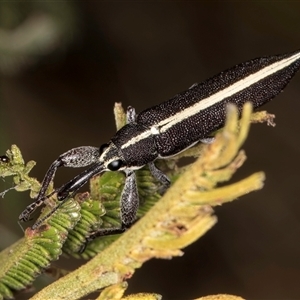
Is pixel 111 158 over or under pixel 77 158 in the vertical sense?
under

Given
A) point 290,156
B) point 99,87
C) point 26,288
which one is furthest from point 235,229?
point 26,288

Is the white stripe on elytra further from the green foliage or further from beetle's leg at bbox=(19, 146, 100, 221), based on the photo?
the green foliage

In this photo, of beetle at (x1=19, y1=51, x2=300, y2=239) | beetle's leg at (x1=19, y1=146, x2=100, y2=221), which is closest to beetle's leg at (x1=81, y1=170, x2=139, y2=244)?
beetle's leg at (x1=19, y1=146, x2=100, y2=221)

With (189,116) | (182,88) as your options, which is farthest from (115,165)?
(182,88)

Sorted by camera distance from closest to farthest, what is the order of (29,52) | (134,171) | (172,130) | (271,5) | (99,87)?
(134,171), (172,130), (29,52), (271,5), (99,87)

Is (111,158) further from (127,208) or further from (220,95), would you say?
(220,95)

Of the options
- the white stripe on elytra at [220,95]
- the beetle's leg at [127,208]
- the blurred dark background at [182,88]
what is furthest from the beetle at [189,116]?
the blurred dark background at [182,88]

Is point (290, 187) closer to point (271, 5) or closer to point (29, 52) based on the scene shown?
point (271, 5)
